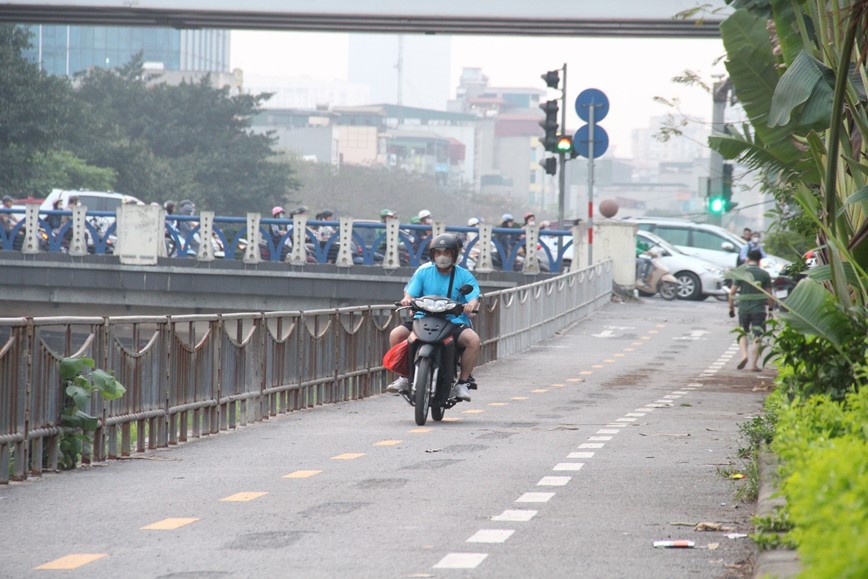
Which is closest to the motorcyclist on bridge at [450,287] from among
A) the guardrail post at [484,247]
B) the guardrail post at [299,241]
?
the guardrail post at [484,247]

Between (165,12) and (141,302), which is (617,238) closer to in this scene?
(141,302)

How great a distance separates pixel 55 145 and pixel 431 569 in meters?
74.1

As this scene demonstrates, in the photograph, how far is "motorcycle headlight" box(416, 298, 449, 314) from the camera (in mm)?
14211

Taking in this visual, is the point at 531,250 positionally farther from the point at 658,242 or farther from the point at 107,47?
the point at 107,47

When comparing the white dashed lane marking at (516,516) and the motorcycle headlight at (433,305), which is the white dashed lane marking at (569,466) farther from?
the motorcycle headlight at (433,305)

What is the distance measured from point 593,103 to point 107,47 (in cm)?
14404

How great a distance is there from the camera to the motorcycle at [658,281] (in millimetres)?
42375

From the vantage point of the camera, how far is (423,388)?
1426 centimetres

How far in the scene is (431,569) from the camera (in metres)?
6.75

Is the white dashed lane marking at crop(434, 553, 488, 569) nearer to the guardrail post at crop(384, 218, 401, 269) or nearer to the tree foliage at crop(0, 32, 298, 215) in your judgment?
the guardrail post at crop(384, 218, 401, 269)

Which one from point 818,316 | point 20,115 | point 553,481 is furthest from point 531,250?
point 20,115

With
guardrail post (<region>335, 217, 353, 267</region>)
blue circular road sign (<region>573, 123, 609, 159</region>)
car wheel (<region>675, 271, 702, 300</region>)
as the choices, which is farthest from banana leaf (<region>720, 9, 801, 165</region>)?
car wheel (<region>675, 271, 702, 300</region>)

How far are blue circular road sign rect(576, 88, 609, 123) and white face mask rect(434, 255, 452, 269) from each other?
52.0ft

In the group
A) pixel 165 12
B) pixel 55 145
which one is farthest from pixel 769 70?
pixel 55 145
